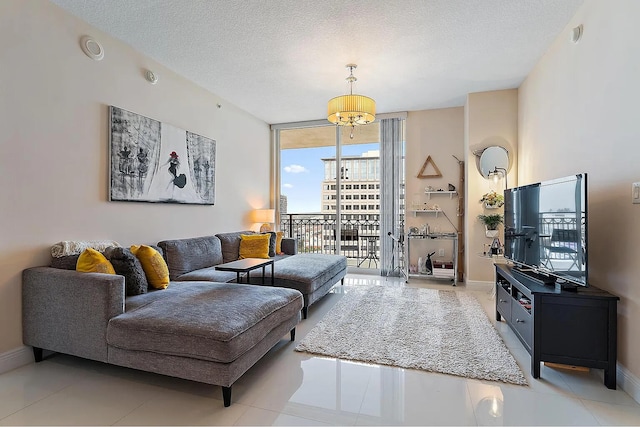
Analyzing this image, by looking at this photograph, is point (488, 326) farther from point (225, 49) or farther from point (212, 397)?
point (225, 49)

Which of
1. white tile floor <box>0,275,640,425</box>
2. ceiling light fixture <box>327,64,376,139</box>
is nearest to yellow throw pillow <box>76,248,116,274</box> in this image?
white tile floor <box>0,275,640,425</box>

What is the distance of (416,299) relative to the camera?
3.99 meters

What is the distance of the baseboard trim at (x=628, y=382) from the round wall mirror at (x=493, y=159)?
9.22 ft

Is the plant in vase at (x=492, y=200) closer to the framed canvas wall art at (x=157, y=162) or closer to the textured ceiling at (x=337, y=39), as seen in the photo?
the textured ceiling at (x=337, y=39)

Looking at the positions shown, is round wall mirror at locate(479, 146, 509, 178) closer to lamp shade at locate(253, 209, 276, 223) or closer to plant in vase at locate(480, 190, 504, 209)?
plant in vase at locate(480, 190, 504, 209)

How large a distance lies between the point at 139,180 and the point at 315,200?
3.39m

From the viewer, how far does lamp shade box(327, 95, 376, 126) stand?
3.42m

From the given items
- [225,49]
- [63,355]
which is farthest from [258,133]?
[63,355]

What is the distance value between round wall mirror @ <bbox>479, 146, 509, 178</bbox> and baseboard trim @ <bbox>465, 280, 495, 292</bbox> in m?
1.50

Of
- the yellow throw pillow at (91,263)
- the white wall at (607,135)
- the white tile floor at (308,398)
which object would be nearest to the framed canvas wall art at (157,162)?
the yellow throw pillow at (91,263)

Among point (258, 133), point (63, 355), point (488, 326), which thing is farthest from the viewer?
point (258, 133)

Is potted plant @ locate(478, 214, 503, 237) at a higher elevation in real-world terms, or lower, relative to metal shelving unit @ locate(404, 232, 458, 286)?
higher

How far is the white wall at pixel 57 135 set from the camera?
2.26 metres

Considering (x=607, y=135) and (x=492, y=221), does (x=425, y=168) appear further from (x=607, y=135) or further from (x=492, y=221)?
(x=607, y=135)
